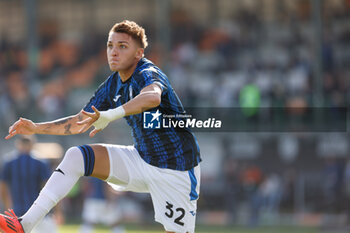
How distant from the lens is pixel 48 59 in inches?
1002

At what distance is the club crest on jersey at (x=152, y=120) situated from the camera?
607cm

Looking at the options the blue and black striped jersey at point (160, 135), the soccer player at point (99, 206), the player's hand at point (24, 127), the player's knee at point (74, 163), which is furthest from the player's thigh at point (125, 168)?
the soccer player at point (99, 206)

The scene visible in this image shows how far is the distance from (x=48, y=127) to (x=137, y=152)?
0.92 m

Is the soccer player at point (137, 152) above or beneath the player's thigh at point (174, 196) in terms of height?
above

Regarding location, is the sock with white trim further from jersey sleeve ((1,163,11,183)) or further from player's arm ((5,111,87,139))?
jersey sleeve ((1,163,11,183))

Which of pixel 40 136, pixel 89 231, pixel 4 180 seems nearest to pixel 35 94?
pixel 40 136

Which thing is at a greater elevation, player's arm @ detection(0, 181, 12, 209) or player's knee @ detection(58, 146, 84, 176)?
player's knee @ detection(58, 146, 84, 176)

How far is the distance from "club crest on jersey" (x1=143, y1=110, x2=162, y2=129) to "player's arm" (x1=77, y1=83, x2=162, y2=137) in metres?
0.53

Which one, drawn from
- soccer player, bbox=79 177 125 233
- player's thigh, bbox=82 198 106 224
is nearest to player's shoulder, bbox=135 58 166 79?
soccer player, bbox=79 177 125 233

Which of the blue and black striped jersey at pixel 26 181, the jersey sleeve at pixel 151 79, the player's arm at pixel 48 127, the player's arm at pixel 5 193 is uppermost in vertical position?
the jersey sleeve at pixel 151 79

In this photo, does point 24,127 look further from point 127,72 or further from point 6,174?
point 6,174

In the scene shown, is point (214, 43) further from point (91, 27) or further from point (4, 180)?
point (4, 180)

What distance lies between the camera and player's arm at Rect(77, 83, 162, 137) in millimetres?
Result: 5254

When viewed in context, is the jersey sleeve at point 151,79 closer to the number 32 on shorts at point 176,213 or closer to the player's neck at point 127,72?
the player's neck at point 127,72
